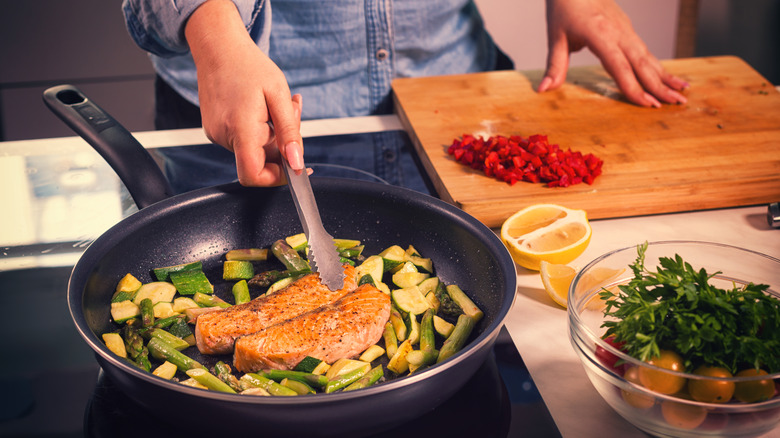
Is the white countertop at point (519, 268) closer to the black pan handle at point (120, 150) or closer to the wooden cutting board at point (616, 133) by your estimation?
the wooden cutting board at point (616, 133)

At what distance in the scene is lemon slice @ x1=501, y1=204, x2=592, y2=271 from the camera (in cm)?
143

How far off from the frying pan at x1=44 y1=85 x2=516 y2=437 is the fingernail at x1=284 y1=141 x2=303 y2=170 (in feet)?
0.64

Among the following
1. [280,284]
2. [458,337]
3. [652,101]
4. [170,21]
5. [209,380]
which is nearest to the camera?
[209,380]

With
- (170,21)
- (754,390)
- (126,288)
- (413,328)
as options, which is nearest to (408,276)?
(413,328)

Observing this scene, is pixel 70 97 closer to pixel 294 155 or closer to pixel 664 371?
pixel 294 155

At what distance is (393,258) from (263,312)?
0.32 metres

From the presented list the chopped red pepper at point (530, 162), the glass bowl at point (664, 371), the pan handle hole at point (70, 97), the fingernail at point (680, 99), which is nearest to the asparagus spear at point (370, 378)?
the glass bowl at point (664, 371)

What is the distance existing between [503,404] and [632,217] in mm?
816

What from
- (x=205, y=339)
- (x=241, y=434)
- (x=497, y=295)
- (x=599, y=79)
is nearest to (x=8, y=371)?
(x=205, y=339)

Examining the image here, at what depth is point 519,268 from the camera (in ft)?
4.99

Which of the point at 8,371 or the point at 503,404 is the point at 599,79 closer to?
the point at 503,404

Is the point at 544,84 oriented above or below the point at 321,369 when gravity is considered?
above

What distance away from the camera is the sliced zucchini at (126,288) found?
1342mm

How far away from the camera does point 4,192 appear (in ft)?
6.02
